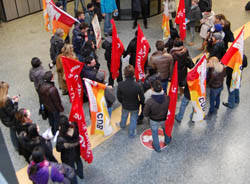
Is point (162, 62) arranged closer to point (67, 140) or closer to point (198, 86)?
point (198, 86)

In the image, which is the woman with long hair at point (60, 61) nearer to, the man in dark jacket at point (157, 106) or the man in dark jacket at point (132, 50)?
the man in dark jacket at point (132, 50)

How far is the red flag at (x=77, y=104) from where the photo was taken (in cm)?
515

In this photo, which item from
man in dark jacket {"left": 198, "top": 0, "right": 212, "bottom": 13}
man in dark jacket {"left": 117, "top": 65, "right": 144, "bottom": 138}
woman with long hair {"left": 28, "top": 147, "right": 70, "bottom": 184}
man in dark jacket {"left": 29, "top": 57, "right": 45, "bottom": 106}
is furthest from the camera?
man in dark jacket {"left": 198, "top": 0, "right": 212, "bottom": 13}

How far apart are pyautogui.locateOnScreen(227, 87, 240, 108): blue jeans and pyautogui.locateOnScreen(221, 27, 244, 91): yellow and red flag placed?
1.26ft

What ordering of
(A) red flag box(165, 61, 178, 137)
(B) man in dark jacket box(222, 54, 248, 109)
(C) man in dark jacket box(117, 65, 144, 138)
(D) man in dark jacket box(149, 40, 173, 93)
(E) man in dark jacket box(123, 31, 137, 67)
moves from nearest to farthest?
(A) red flag box(165, 61, 178, 137), (C) man in dark jacket box(117, 65, 144, 138), (D) man in dark jacket box(149, 40, 173, 93), (B) man in dark jacket box(222, 54, 248, 109), (E) man in dark jacket box(123, 31, 137, 67)

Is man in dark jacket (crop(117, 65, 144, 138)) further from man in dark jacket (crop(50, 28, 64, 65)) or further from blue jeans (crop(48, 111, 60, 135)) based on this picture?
man in dark jacket (crop(50, 28, 64, 65))

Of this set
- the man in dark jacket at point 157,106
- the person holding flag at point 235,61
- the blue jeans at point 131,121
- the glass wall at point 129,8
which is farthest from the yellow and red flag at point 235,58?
the glass wall at point 129,8

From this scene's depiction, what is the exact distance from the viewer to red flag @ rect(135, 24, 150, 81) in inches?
270

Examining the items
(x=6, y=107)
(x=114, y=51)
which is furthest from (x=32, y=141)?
(x=114, y=51)

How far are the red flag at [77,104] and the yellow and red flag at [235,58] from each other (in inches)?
120

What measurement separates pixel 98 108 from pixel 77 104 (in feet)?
2.48

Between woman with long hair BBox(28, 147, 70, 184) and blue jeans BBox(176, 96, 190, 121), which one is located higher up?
woman with long hair BBox(28, 147, 70, 184)

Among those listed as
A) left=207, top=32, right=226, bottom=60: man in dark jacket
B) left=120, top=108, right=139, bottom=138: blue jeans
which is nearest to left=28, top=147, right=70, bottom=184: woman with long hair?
left=120, top=108, right=139, bottom=138: blue jeans

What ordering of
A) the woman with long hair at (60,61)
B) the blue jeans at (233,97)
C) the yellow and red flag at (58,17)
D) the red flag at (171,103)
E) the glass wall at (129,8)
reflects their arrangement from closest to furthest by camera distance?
the red flag at (171,103) → the woman with long hair at (60,61) → the blue jeans at (233,97) → the yellow and red flag at (58,17) → the glass wall at (129,8)
